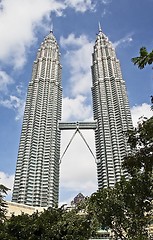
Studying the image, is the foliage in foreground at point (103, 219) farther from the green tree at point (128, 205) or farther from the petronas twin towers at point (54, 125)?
the petronas twin towers at point (54, 125)

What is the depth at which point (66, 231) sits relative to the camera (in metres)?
26.1

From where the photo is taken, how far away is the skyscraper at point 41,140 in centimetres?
10806

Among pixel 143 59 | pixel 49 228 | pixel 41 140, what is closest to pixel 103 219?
pixel 49 228

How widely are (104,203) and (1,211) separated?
12.2 metres

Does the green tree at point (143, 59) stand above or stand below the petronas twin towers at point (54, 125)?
below

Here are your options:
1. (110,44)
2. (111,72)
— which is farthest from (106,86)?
(110,44)

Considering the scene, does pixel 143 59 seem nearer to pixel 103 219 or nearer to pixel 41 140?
pixel 103 219

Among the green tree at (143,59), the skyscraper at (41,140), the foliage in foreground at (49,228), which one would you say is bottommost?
the foliage in foreground at (49,228)

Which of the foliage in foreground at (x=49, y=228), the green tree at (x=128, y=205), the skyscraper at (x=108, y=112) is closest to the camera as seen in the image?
the green tree at (x=128, y=205)

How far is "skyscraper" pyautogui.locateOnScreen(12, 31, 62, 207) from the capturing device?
108062 mm

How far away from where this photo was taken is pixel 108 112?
4956 inches

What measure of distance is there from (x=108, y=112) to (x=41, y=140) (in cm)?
3659

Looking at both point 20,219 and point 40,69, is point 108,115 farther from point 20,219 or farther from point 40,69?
point 20,219

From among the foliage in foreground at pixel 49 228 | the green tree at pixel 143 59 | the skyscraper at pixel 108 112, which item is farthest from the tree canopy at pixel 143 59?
the skyscraper at pixel 108 112
